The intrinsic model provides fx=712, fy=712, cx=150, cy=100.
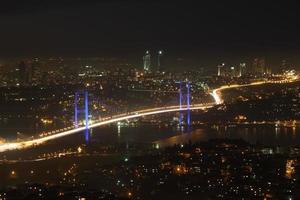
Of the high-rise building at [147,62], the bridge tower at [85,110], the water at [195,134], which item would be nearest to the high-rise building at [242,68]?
the high-rise building at [147,62]

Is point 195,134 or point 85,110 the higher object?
point 85,110

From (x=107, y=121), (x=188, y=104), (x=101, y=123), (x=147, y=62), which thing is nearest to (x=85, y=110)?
(x=107, y=121)

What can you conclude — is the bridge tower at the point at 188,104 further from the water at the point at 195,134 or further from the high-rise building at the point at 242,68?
the high-rise building at the point at 242,68

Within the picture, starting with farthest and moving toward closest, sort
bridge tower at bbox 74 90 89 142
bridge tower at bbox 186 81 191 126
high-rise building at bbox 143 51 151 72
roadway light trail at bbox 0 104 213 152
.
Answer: high-rise building at bbox 143 51 151 72
bridge tower at bbox 186 81 191 126
bridge tower at bbox 74 90 89 142
roadway light trail at bbox 0 104 213 152

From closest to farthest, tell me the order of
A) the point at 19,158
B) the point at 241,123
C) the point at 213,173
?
1. the point at 213,173
2. the point at 19,158
3. the point at 241,123

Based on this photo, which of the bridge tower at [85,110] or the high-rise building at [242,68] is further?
the high-rise building at [242,68]

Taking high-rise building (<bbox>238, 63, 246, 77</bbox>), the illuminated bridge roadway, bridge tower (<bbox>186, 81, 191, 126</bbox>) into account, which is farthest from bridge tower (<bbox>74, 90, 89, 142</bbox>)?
high-rise building (<bbox>238, 63, 246, 77</bbox>)

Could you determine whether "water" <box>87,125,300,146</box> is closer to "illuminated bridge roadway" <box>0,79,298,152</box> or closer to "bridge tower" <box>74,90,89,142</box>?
"bridge tower" <box>74,90,89,142</box>

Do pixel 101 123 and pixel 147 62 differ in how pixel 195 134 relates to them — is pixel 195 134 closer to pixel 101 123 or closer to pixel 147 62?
pixel 101 123

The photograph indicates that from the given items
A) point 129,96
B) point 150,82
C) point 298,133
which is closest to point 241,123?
point 298,133

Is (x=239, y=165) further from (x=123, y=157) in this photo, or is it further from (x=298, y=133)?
(x=298, y=133)

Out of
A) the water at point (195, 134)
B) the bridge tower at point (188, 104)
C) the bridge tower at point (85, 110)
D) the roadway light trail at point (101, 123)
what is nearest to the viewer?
the roadway light trail at point (101, 123)
